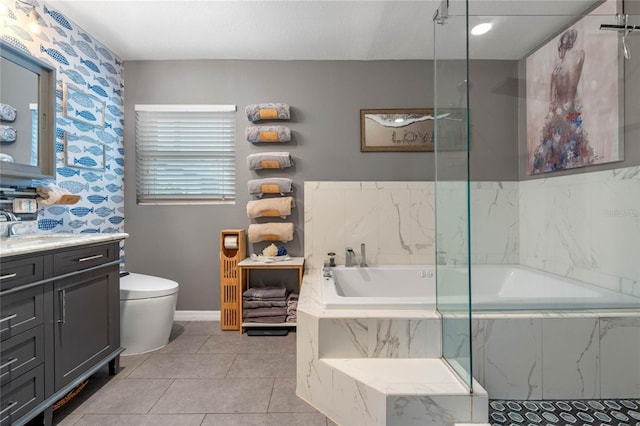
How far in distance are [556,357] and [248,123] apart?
2.82m

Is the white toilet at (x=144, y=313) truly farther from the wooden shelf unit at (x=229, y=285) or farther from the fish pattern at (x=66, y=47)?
the fish pattern at (x=66, y=47)

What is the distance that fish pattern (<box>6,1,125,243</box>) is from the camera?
→ 2.20m

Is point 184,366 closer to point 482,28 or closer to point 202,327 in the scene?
point 202,327

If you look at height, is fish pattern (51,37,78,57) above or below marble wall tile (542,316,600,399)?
above

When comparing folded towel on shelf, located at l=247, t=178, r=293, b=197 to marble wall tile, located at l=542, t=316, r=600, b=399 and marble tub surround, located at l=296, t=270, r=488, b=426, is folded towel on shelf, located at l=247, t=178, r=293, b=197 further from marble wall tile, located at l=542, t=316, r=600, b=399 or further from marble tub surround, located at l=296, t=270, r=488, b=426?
marble wall tile, located at l=542, t=316, r=600, b=399

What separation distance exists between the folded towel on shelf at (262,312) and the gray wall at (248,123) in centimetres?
50

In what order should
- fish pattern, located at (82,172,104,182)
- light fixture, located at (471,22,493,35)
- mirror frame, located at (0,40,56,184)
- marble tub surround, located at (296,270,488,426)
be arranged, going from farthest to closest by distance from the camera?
fish pattern, located at (82,172,104,182), light fixture, located at (471,22,493,35), mirror frame, located at (0,40,56,184), marble tub surround, located at (296,270,488,426)

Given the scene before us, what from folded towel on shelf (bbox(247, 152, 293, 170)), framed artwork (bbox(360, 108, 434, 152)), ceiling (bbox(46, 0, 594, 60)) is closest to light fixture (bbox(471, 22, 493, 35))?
ceiling (bbox(46, 0, 594, 60))

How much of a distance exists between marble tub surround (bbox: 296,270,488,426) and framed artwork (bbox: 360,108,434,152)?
5.53 ft

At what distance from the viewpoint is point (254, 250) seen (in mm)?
3100

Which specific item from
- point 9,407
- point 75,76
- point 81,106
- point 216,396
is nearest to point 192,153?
point 81,106

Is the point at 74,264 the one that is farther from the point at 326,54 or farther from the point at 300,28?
the point at 326,54

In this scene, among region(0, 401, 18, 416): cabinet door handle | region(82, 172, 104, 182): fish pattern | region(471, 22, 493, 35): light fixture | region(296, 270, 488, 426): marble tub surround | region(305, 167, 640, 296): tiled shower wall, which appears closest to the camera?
region(0, 401, 18, 416): cabinet door handle

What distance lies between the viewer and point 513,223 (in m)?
2.74
